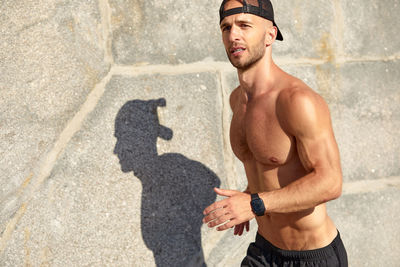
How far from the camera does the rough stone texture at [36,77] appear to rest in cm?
199

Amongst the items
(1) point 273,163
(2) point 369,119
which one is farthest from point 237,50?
(2) point 369,119

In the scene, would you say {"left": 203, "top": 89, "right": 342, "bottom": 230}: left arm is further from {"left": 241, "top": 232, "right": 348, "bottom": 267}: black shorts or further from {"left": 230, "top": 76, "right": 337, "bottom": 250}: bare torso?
{"left": 241, "top": 232, "right": 348, "bottom": 267}: black shorts

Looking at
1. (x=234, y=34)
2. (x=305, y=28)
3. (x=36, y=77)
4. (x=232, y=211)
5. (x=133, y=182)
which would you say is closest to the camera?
(x=232, y=211)

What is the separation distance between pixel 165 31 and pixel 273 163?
117 centimetres

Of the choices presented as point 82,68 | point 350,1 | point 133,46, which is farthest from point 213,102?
point 350,1

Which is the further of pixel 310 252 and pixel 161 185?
pixel 161 185

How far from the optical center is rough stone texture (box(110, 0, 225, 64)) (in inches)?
88.2

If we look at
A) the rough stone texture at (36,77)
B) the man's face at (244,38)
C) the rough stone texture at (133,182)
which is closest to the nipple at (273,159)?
the man's face at (244,38)

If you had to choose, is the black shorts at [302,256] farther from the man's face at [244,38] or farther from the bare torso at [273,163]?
the man's face at [244,38]

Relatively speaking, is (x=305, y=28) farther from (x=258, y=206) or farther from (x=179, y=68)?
(x=258, y=206)

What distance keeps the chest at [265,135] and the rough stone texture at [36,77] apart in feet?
3.31

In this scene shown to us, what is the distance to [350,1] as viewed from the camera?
2725 mm

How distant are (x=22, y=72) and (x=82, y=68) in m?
0.30

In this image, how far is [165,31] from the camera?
7.57ft
